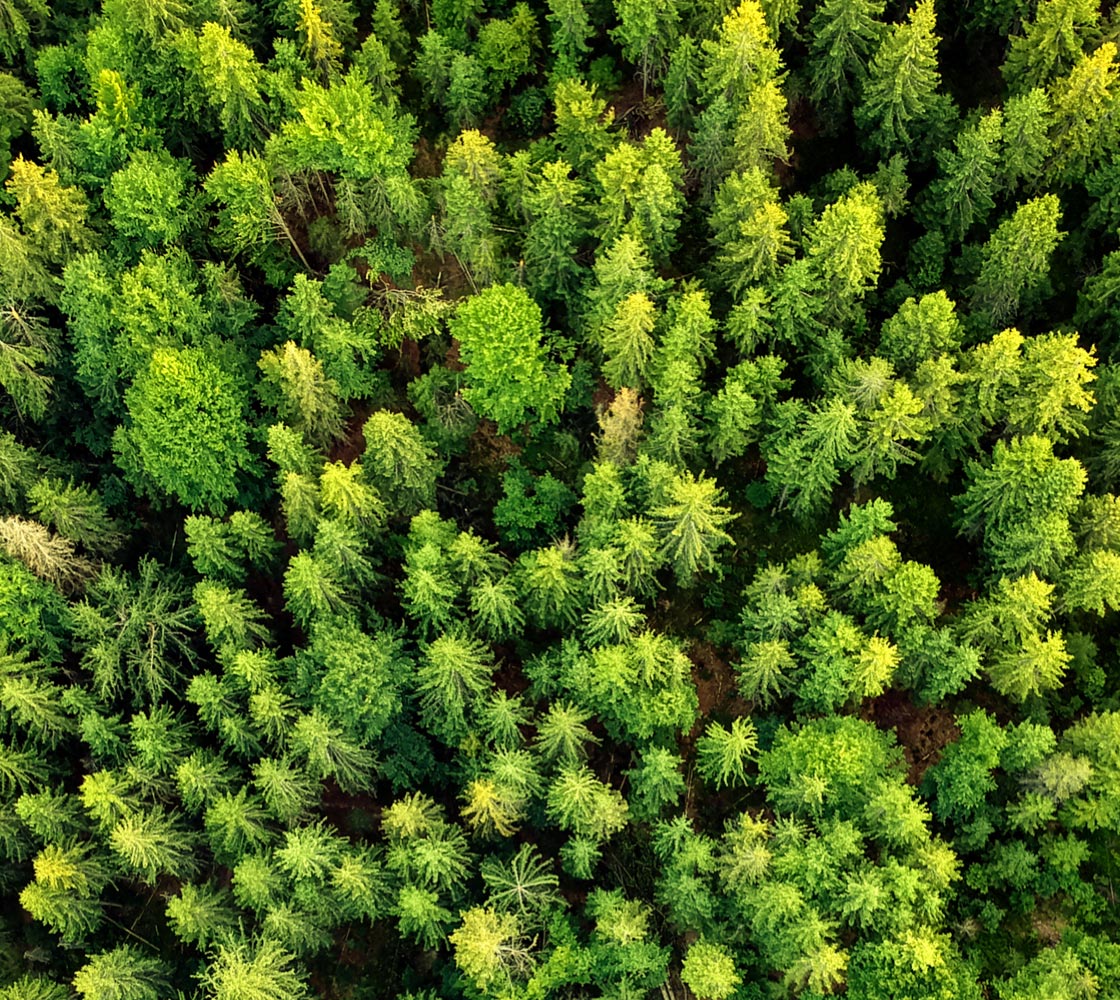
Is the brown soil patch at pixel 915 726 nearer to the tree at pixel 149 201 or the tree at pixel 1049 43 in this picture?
the tree at pixel 1049 43

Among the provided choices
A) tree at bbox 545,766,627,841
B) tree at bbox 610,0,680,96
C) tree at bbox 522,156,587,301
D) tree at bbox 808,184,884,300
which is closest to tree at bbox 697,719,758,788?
tree at bbox 545,766,627,841

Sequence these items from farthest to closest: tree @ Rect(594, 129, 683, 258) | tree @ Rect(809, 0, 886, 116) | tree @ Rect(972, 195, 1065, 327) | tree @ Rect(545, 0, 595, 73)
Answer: tree @ Rect(545, 0, 595, 73), tree @ Rect(809, 0, 886, 116), tree @ Rect(594, 129, 683, 258), tree @ Rect(972, 195, 1065, 327)

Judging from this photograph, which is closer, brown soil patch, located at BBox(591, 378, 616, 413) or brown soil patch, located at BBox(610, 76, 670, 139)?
brown soil patch, located at BBox(591, 378, 616, 413)

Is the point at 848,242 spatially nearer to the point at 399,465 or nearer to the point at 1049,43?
the point at 1049,43

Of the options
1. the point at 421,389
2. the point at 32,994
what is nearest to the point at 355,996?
the point at 32,994

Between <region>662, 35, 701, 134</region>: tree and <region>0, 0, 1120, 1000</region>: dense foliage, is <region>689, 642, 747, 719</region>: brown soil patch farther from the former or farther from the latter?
<region>662, 35, 701, 134</region>: tree

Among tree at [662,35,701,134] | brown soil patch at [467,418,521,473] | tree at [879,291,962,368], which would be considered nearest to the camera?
tree at [879,291,962,368]
